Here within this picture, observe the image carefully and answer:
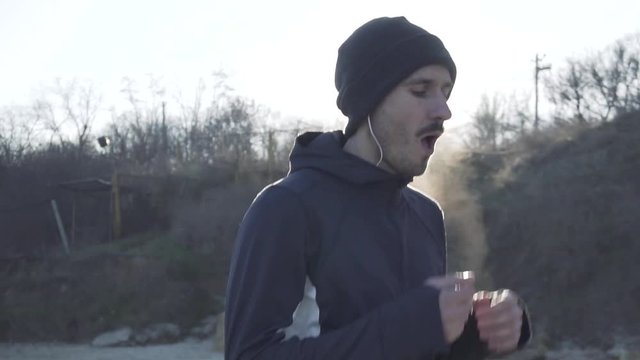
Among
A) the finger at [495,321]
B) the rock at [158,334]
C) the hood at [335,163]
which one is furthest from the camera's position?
the rock at [158,334]

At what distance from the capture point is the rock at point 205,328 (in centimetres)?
2502

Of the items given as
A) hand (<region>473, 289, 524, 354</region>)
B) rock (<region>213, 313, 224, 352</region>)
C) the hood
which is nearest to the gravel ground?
rock (<region>213, 313, 224, 352</region>)

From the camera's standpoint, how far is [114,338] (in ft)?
85.7

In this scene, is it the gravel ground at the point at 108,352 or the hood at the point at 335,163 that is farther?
the gravel ground at the point at 108,352

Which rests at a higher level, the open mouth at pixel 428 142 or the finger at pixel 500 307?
the open mouth at pixel 428 142

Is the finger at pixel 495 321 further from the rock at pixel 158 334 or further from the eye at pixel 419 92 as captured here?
the rock at pixel 158 334

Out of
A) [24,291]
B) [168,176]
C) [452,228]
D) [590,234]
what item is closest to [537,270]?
[590,234]

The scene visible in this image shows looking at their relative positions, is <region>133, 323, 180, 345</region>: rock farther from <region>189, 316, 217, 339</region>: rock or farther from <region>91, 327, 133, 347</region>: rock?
<region>189, 316, 217, 339</region>: rock

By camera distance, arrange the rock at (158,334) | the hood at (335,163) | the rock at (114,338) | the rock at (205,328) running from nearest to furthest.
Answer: the hood at (335,163)
the rock at (205,328)
the rock at (158,334)
the rock at (114,338)

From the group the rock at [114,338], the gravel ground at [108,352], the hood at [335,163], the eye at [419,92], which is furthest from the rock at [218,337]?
the eye at [419,92]

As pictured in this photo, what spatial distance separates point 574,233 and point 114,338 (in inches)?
505

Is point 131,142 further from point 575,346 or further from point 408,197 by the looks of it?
point 408,197

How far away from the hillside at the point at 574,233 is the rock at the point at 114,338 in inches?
405

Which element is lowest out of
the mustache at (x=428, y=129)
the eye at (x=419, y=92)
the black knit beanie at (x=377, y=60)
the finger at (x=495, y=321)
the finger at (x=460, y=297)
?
the finger at (x=495, y=321)
